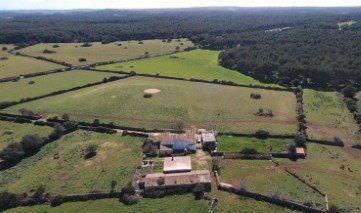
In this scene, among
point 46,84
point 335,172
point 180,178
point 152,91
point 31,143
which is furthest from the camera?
point 46,84

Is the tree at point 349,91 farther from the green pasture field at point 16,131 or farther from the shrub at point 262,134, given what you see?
the green pasture field at point 16,131

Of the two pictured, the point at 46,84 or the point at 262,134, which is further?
the point at 46,84

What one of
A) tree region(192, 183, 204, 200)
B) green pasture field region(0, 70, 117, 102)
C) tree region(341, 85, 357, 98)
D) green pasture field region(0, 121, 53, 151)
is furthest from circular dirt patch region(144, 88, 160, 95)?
tree region(192, 183, 204, 200)

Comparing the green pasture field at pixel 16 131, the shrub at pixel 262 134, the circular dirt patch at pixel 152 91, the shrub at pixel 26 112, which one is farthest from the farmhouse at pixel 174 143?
the circular dirt patch at pixel 152 91

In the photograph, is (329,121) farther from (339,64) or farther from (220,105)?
(339,64)

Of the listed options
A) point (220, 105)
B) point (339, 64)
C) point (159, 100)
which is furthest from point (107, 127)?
point (339, 64)

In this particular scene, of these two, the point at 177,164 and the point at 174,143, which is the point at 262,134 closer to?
the point at 174,143

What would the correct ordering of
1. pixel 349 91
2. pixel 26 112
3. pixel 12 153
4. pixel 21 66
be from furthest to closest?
pixel 21 66 → pixel 349 91 → pixel 26 112 → pixel 12 153

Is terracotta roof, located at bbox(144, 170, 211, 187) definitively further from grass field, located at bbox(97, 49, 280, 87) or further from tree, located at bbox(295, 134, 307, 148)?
grass field, located at bbox(97, 49, 280, 87)

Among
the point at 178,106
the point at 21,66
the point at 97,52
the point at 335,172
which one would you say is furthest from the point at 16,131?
the point at 97,52
